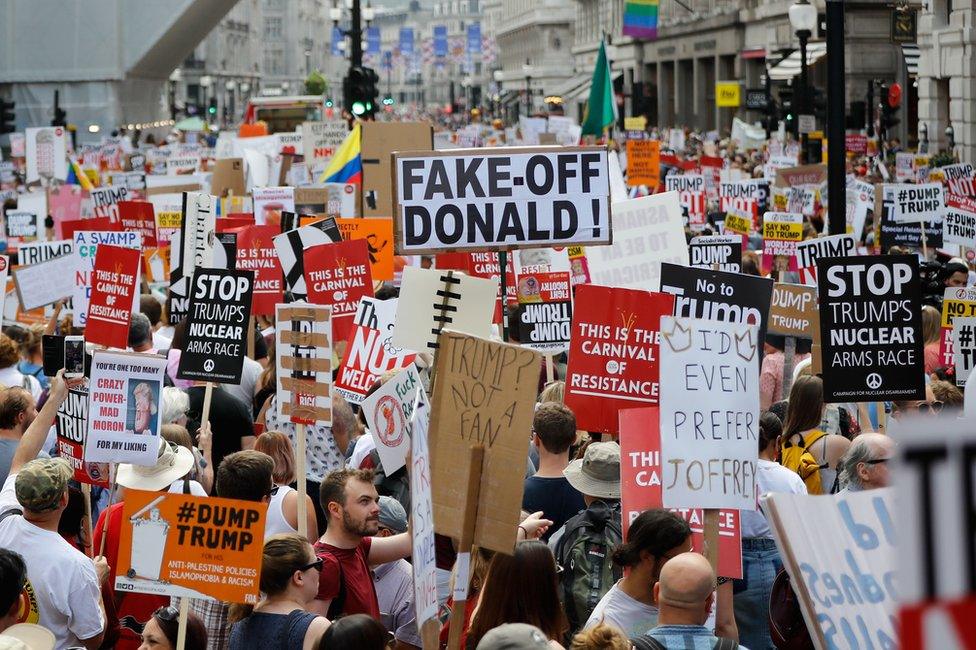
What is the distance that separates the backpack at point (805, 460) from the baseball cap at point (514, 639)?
2968 millimetres

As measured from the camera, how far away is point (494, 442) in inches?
173

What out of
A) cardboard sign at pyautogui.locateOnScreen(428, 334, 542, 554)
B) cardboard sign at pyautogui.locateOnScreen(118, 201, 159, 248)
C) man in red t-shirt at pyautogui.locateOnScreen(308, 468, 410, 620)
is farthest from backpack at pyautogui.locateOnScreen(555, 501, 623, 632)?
cardboard sign at pyautogui.locateOnScreen(118, 201, 159, 248)

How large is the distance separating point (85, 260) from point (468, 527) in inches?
294

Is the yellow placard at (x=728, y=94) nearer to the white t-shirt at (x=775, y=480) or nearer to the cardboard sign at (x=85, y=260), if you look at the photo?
the cardboard sign at (x=85, y=260)

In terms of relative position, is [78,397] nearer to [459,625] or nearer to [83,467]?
[83,467]

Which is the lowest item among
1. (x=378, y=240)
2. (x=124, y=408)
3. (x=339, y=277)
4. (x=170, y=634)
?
(x=170, y=634)

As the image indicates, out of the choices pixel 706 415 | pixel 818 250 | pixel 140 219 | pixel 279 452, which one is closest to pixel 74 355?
pixel 279 452

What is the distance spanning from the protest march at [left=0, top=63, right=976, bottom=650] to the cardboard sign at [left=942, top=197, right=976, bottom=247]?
56 centimetres

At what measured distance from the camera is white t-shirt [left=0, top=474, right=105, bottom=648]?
4688 mm

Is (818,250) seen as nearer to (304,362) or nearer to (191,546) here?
(304,362)

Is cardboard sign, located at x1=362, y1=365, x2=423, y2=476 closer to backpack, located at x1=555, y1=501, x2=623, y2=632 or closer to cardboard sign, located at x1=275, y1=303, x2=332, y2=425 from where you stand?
cardboard sign, located at x1=275, y1=303, x2=332, y2=425

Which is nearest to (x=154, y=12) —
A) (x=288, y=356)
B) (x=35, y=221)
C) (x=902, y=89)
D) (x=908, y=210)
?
(x=902, y=89)

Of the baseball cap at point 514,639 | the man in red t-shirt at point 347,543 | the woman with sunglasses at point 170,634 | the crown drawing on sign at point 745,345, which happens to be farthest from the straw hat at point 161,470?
the baseball cap at point 514,639

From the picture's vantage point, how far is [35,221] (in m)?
15.8
